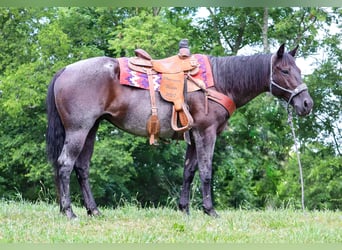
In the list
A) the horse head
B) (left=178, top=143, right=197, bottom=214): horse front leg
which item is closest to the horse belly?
(left=178, top=143, right=197, bottom=214): horse front leg

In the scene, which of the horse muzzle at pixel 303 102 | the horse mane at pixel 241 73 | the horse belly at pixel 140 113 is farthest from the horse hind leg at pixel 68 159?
the horse muzzle at pixel 303 102

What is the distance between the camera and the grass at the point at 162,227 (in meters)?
3.75

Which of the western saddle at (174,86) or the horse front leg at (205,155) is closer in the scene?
the western saddle at (174,86)

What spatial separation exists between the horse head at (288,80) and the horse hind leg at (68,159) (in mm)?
2193

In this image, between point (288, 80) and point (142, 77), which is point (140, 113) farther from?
point (288, 80)

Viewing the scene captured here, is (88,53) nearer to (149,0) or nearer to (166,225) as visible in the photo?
(166,225)

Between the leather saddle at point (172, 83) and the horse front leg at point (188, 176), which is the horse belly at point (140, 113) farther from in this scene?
the horse front leg at point (188, 176)

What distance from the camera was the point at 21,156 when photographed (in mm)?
14883

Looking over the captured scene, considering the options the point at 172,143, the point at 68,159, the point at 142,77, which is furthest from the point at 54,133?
the point at 172,143

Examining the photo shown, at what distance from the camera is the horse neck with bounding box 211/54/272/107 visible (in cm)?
563

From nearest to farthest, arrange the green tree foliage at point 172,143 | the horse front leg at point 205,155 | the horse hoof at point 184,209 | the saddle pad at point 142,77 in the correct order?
1. the saddle pad at point 142,77
2. the horse front leg at point 205,155
3. the horse hoof at point 184,209
4. the green tree foliage at point 172,143

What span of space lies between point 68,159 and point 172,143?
31.3 ft

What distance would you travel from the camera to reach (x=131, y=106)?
→ 5.41 m

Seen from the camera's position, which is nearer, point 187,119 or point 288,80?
point 187,119
